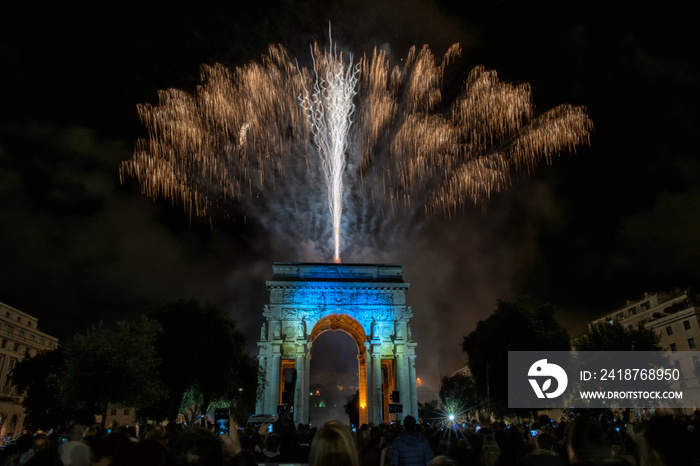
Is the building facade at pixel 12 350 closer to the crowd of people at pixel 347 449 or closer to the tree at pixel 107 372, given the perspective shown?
the tree at pixel 107 372

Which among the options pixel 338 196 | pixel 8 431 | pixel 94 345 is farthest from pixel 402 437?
pixel 8 431

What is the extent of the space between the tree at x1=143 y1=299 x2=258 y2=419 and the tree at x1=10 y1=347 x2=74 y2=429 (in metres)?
11.8

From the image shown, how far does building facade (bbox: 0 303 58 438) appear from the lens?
180ft

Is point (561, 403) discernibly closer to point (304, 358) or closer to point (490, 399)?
point (490, 399)

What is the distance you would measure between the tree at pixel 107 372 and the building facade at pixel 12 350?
26018 mm

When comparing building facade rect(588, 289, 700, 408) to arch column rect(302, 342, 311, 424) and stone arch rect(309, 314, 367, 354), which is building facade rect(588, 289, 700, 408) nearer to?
stone arch rect(309, 314, 367, 354)

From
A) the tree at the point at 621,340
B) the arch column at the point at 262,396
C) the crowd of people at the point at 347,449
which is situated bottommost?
the crowd of people at the point at 347,449

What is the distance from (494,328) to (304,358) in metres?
20.4

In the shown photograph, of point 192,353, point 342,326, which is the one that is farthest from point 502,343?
point 192,353

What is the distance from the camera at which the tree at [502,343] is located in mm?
42562

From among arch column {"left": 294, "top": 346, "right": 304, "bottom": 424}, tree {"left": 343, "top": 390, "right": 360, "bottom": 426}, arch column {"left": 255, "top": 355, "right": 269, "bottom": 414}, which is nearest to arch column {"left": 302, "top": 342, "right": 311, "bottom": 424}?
arch column {"left": 294, "top": 346, "right": 304, "bottom": 424}

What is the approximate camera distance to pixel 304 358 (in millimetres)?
48656

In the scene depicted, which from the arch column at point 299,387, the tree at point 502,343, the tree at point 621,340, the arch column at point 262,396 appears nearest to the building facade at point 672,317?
the tree at point 621,340

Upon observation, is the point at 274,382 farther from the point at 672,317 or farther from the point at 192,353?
the point at 672,317
